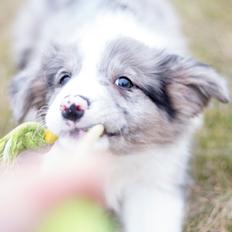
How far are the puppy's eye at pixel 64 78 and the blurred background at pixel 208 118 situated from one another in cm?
89

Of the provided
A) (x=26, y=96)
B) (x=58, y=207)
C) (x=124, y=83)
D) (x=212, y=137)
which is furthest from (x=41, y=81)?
(x=58, y=207)

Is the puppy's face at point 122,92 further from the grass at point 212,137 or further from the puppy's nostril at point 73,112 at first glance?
the grass at point 212,137

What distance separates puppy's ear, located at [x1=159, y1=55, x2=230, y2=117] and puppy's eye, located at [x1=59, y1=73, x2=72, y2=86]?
41 cm

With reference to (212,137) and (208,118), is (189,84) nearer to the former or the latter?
(212,137)

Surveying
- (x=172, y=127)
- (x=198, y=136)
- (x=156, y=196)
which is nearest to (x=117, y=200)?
(x=156, y=196)

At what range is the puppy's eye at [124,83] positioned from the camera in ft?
8.23

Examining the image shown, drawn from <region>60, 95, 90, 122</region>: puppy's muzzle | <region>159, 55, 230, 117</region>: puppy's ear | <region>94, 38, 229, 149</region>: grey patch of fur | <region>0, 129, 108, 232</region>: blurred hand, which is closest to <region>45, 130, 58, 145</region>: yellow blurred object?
<region>60, 95, 90, 122</region>: puppy's muzzle

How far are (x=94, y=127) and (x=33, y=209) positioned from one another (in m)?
0.85

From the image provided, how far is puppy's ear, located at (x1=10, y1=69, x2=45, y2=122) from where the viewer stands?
283 cm

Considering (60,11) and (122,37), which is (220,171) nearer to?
(122,37)

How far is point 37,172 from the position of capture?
1.55 metres

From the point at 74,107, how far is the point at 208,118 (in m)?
1.63

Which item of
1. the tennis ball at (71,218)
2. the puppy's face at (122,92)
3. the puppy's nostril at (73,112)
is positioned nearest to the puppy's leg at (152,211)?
the puppy's face at (122,92)

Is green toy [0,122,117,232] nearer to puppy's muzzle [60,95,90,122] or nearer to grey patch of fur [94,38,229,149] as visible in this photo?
puppy's muzzle [60,95,90,122]
